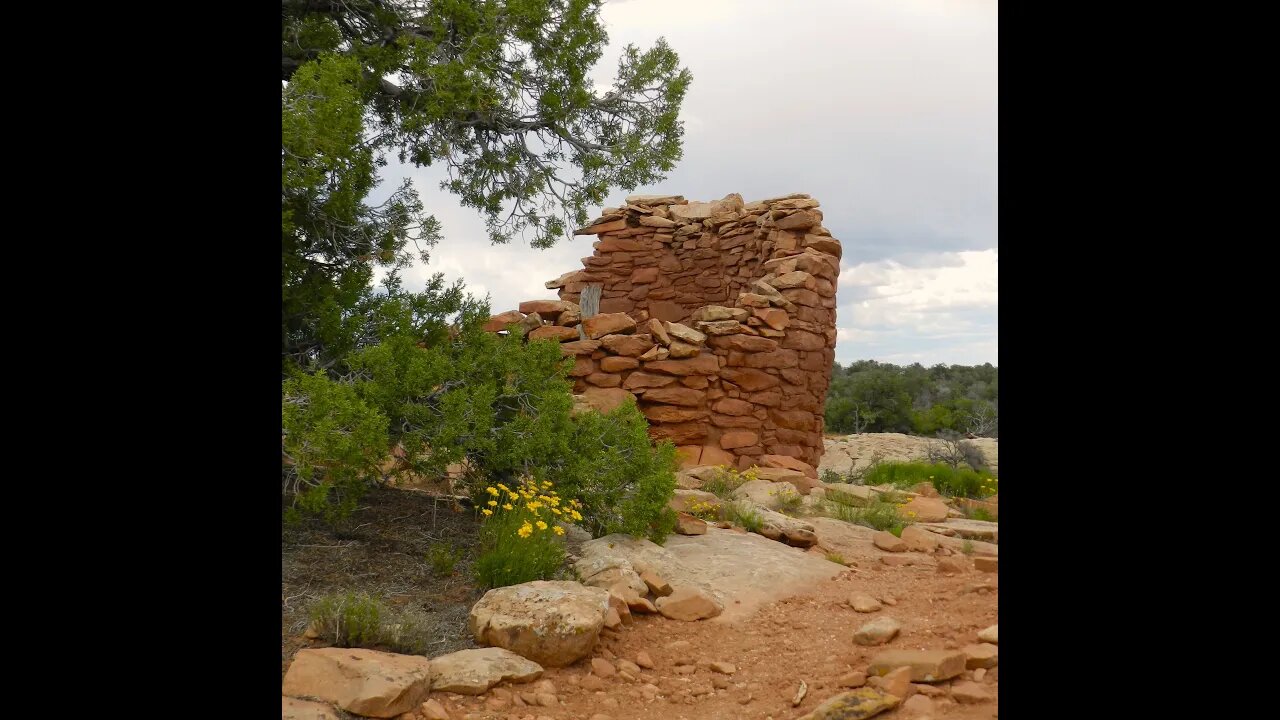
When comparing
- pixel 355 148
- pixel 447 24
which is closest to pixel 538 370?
pixel 355 148

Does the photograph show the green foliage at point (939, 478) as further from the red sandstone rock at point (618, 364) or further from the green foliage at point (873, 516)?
the red sandstone rock at point (618, 364)

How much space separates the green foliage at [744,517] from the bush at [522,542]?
6.32 feet

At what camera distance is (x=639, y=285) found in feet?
41.8

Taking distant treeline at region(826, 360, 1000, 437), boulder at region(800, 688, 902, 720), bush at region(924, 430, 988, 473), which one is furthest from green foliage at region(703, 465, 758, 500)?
distant treeline at region(826, 360, 1000, 437)

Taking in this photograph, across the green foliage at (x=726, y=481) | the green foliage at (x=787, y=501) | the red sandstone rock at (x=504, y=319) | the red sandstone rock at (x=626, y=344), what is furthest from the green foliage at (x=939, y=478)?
the red sandstone rock at (x=504, y=319)

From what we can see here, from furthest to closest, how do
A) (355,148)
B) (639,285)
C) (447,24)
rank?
(639,285) → (447,24) → (355,148)

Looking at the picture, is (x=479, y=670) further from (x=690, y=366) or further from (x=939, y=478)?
(x=939, y=478)

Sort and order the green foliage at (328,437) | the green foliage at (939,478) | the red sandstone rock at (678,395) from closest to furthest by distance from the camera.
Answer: the green foliage at (328,437) → the red sandstone rock at (678,395) → the green foliage at (939,478)

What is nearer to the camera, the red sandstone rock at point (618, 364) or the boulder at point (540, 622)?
the boulder at point (540, 622)

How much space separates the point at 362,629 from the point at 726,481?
5.60 m

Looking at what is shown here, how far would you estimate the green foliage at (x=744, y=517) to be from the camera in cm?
643

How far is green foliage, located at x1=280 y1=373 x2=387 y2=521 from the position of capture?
162 inches
